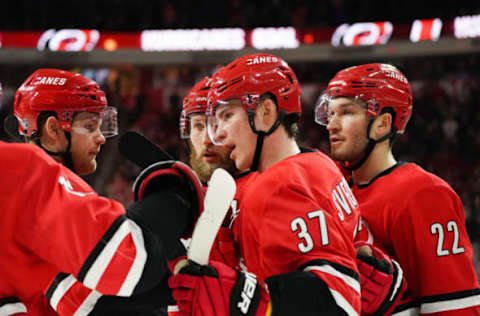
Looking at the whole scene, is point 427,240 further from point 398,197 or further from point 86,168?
point 86,168

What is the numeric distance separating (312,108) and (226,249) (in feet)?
34.5

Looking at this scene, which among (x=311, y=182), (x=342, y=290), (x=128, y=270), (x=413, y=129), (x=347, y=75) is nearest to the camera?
(x=128, y=270)

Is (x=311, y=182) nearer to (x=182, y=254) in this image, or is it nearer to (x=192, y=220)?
→ (x=192, y=220)

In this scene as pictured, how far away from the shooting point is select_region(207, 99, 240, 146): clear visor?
2.14 m

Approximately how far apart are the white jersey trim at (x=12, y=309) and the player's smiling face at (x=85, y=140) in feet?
2.48

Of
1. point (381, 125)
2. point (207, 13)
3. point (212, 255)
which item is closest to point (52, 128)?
point (212, 255)

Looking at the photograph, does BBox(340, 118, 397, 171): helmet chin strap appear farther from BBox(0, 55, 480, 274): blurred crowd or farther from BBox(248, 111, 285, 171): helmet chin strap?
BBox(0, 55, 480, 274): blurred crowd

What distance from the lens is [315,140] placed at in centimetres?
1219

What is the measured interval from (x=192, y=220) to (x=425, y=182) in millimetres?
1314

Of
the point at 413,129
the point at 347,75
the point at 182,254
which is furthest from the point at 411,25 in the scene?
the point at 182,254

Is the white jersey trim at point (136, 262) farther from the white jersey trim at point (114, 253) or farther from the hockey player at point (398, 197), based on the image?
the hockey player at point (398, 197)

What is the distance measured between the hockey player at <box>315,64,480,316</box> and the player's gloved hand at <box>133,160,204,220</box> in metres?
1.11

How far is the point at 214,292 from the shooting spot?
63.4 inches

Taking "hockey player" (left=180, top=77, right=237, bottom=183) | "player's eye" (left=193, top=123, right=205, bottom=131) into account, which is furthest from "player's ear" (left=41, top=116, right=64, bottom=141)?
"player's eye" (left=193, top=123, right=205, bottom=131)
